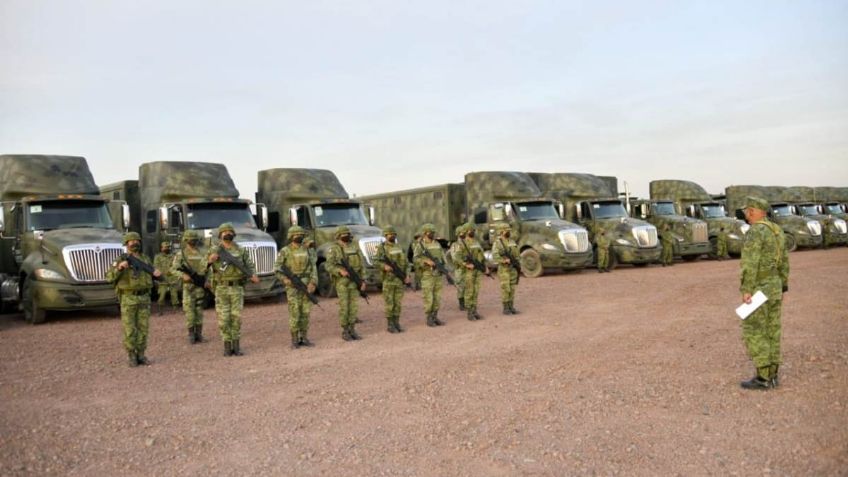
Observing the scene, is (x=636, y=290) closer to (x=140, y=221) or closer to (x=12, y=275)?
(x=140, y=221)

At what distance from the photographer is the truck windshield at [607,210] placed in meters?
19.4

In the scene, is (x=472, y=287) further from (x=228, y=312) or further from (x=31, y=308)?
(x=31, y=308)

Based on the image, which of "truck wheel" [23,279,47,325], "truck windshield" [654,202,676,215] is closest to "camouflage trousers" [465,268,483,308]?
"truck wheel" [23,279,47,325]

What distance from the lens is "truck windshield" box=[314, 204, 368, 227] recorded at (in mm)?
14961

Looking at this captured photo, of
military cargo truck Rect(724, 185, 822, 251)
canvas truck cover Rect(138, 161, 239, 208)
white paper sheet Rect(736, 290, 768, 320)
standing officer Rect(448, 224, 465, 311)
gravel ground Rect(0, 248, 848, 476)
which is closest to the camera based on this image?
gravel ground Rect(0, 248, 848, 476)

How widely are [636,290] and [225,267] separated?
8.82 metres

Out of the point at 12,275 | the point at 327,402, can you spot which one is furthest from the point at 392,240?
the point at 12,275

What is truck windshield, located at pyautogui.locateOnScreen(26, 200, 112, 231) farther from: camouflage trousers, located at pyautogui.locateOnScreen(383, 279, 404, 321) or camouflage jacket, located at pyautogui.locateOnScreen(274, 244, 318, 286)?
camouflage trousers, located at pyautogui.locateOnScreen(383, 279, 404, 321)

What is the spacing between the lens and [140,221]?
14.7 metres

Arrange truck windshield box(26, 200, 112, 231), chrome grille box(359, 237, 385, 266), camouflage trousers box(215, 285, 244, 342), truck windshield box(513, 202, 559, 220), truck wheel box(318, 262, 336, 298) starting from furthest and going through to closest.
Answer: truck windshield box(513, 202, 559, 220), truck wheel box(318, 262, 336, 298), chrome grille box(359, 237, 385, 266), truck windshield box(26, 200, 112, 231), camouflage trousers box(215, 285, 244, 342)

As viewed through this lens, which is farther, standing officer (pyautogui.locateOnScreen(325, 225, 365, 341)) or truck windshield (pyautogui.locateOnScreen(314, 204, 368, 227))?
truck windshield (pyautogui.locateOnScreen(314, 204, 368, 227))

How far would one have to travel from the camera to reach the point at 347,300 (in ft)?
30.0

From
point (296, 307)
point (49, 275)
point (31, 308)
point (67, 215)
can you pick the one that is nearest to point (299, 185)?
point (67, 215)

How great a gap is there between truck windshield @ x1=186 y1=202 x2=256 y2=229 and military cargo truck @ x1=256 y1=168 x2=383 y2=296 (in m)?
1.15
